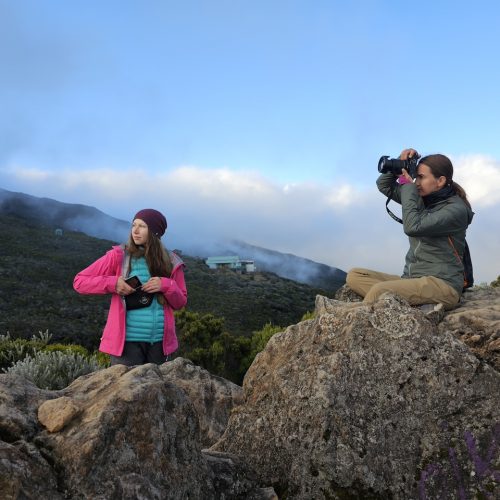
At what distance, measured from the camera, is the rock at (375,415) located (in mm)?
2693

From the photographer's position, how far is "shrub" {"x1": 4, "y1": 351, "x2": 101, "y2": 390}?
675 cm

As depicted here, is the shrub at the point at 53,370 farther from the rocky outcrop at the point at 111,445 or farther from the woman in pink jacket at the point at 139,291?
the rocky outcrop at the point at 111,445

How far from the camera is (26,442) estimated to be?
2.14 metres

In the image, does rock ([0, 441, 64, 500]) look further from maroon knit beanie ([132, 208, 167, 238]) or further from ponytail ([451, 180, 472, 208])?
ponytail ([451, 180, 472, 208])

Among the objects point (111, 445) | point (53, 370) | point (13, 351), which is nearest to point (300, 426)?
point (111, 445)

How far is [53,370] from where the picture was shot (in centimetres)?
714

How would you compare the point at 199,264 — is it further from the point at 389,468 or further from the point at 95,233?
the point at 389,468

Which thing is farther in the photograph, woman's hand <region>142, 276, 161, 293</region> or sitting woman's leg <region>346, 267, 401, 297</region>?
sitting woman's leg <region>346, 267, 401, 297</region>

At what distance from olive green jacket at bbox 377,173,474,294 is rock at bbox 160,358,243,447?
2098 mm

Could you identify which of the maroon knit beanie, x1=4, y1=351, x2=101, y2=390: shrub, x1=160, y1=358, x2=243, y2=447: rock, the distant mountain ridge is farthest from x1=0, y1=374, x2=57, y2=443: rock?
the distant mountain ridge

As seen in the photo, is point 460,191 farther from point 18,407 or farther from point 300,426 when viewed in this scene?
point 18,407

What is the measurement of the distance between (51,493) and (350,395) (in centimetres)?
159

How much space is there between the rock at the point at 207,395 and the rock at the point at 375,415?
106cm

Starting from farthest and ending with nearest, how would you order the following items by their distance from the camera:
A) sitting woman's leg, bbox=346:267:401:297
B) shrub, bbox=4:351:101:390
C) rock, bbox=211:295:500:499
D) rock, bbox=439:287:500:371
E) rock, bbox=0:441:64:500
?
1. shrub, bbox=4:351:101:390
2. sitting woman's leg, bbox=346:267:401:297
3. rock, bbox=439:287:500:371
4. rock, bbox=211:295:500:499
5. rock, bbox=0:441:64:500
